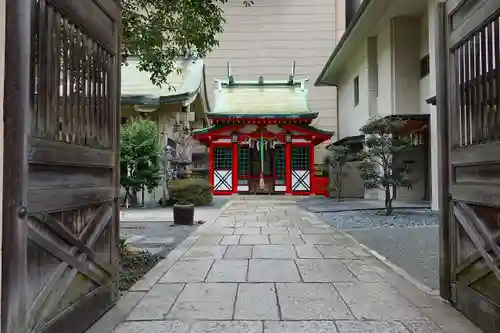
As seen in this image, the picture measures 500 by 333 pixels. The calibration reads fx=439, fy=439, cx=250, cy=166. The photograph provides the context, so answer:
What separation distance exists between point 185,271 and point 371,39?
1430cm

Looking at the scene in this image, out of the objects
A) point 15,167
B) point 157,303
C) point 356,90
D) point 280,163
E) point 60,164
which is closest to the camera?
point 15,167

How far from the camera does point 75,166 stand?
3025mm

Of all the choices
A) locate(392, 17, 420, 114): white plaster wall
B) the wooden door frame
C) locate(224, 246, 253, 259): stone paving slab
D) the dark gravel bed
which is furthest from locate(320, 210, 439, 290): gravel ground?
locate(392, 17, 420, 114): white plaster wall

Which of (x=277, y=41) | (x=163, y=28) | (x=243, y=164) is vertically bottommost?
(x=243, y=164)

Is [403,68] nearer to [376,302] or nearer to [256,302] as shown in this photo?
[376,302]

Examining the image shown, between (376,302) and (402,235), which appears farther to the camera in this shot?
(402,235)

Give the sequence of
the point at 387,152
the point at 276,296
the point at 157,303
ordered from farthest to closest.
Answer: the point at 387,152, the point at 276,296, the point at 157,303

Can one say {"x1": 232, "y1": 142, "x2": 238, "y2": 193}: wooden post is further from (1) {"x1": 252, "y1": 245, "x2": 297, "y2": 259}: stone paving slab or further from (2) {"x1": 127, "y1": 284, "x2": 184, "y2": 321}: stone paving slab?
(2) {"x1": 127, "y1": 284, "x2": 184, "y2": 321}: stone paving slab

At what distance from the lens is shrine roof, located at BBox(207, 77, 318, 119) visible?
19.8 metres

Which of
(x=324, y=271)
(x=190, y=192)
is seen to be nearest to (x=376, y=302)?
(x=324, y=271)

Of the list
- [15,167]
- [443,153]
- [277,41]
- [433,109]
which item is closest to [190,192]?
[433,109]

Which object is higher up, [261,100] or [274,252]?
[261,100]

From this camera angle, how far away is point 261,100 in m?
22.8

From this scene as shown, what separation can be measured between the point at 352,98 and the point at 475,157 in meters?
17.8
